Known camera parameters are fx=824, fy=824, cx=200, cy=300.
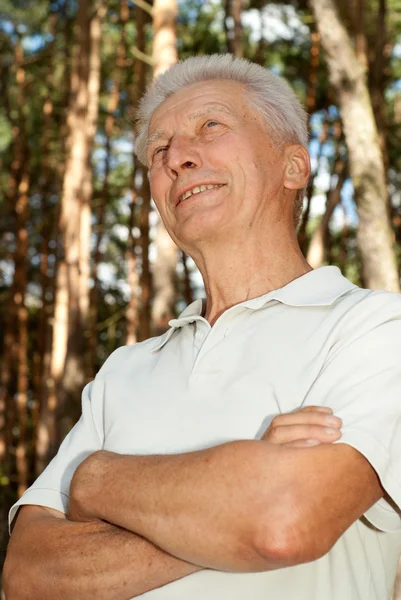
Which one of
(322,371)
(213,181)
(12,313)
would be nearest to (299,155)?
(213,181)

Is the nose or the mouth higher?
the nose

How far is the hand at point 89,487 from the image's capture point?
1.62 metres

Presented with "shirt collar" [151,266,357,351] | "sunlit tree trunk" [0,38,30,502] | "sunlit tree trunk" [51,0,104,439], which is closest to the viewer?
"shirt collar" [151,266,357,351]

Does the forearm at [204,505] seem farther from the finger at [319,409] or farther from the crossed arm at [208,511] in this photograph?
Result: the finger at [319,409]

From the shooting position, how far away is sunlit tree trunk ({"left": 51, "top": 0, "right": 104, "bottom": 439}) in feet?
31.4

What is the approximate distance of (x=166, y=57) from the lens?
5.95m

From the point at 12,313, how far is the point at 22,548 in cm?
1229

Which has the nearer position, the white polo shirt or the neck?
the white polo shirt

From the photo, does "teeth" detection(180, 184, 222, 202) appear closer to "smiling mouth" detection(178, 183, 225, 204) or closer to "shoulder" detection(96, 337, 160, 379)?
"smiling mouth" detection(178, 183, 225, 204)

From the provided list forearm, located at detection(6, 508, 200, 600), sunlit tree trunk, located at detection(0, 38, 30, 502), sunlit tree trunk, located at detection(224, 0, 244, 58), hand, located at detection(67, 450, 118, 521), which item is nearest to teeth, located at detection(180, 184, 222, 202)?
hand, located at detection(67, 450, 118, 521)

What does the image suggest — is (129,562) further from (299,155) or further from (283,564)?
(299,155)

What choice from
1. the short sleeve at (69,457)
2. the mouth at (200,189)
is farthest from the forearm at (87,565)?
the mouth at (200,189)

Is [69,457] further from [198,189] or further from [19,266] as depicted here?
[19,266]

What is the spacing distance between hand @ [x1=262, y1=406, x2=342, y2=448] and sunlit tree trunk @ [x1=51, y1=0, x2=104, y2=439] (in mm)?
7797
